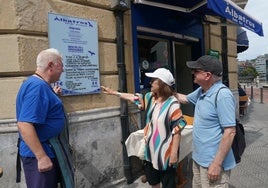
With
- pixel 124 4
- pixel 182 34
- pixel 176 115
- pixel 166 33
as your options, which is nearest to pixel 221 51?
pixel 182 34

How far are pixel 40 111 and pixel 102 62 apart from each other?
2291 mm

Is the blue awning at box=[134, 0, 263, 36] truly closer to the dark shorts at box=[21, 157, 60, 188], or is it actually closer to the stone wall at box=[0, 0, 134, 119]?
the stone wall at box=[0, 0, 134, 119]

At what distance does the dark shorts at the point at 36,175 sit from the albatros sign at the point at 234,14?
3.77m

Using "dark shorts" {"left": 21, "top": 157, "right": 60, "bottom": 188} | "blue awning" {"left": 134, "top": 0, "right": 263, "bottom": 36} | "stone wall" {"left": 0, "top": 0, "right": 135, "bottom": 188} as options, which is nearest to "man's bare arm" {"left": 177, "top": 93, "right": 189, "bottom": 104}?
"stone wall" {"left": 0, "top": 0, "right": 135, "bottom": 188}

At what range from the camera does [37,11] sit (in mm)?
4062

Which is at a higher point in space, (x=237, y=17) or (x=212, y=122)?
(x=237, y=17)

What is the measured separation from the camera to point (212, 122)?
292 centimetres

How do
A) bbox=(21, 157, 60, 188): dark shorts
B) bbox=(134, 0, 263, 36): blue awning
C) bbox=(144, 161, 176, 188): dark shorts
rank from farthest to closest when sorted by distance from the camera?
bbox=(134, 0, 263, 36): blue awning < bbox=(144, 161, 176, 188): dark shorts < bbox=(21, 157, 60, 188): dark shorts

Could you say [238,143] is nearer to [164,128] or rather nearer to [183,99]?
[164,128]

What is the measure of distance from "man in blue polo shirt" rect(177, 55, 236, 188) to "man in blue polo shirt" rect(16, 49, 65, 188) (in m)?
1.21

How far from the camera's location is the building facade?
3.87 metres

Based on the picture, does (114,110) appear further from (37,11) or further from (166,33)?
(166,33)

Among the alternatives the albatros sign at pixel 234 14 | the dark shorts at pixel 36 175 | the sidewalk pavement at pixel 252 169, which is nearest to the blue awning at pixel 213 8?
the albatros sign at pixel 234 14

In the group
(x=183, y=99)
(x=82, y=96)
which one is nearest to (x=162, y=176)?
(x=183, y=99)
